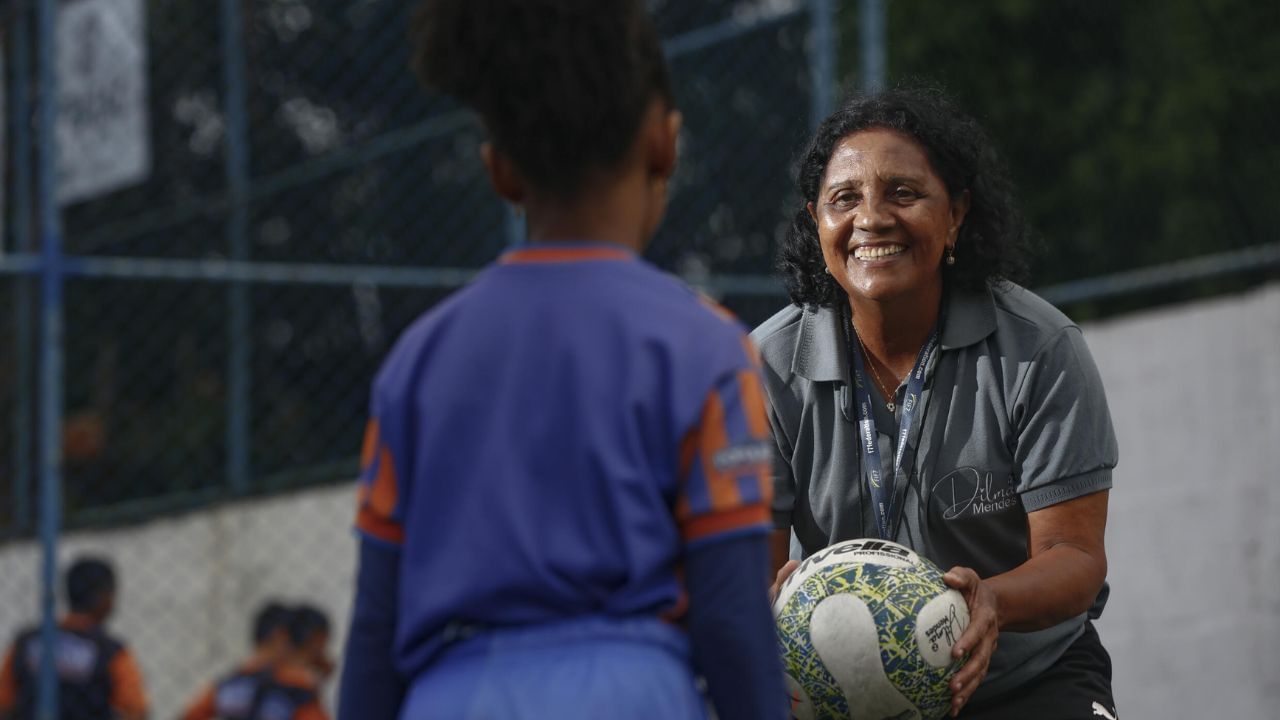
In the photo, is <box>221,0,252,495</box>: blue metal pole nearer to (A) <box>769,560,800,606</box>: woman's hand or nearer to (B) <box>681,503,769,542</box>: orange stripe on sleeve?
(A) <box>769,560,800,606</box>: woman's hand

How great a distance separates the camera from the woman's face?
3.42 metres

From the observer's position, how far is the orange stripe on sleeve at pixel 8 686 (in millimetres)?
7172

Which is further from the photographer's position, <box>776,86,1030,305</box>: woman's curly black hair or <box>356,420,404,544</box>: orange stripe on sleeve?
<box>776,86,1030,305</box>: woman's curly black hair

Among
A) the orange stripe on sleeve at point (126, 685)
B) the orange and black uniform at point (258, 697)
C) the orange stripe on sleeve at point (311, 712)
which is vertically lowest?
the orange stripe on sleeve at point (311, 712)

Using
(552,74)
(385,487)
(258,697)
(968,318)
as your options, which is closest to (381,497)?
(385,487)

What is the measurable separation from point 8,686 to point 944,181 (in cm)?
520

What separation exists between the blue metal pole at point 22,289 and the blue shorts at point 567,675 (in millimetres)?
6161

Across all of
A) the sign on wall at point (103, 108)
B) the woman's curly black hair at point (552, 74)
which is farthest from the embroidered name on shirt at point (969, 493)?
the sign on wall at point (103, 108)

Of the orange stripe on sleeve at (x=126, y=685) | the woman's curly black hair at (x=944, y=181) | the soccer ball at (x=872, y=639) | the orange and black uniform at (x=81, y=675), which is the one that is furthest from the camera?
the orange stripe on sleeve at (x=126, y=685)

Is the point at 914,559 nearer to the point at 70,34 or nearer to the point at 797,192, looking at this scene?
the point at 797,192

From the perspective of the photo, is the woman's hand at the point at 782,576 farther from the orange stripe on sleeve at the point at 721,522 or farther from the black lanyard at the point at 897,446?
the orange stripe on sleeve at the point at 721,522

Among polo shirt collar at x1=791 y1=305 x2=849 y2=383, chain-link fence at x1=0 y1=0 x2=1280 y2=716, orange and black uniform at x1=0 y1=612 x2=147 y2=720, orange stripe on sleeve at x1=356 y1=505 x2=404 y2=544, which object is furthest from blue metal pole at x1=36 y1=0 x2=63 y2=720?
orange stripe on sleeve at x1=356 y1=505 x2=404 y2=544

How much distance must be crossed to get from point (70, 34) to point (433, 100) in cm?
407

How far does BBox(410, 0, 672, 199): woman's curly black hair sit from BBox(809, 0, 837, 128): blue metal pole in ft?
15.3
